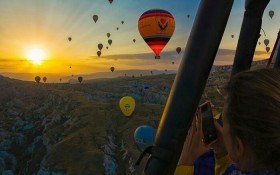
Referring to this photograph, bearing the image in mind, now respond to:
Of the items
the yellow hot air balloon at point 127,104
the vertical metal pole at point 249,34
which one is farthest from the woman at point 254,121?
the yellow hot air balloon at point 127,104

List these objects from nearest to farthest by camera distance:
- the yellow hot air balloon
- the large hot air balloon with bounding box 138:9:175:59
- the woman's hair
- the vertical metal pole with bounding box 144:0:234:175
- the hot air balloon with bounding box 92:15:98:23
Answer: the woman's hair
the vertical metal pole with bounding box 144:0:234:175
the large hot air balloon with bounding box 138:9:175:59
the yellow hot air balloon
the hot air balloon with bounding box 92:15:98:23

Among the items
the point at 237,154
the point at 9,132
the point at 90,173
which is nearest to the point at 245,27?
the point at 237,154

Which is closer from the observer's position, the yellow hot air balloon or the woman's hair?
the woman's hair

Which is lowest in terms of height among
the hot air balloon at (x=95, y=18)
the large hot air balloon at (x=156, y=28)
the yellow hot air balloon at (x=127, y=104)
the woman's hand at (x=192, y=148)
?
the yellow hot air balloon at (x=127, y=104)

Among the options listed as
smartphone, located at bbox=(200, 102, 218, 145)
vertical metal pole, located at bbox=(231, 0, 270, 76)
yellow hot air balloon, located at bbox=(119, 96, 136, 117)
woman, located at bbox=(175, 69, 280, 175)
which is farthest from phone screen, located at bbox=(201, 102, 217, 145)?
yellow hot air balloon, located at bbox=(119, 96, 136, 117)

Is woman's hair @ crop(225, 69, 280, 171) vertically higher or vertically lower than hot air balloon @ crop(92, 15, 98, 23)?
lower

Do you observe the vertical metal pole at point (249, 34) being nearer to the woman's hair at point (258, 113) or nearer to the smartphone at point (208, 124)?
the smartphone at point (208, 124)

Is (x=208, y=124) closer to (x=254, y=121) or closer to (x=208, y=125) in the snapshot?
(x=208, y=125)

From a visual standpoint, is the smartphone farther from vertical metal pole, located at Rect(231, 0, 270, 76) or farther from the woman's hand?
vertical metal pole, located at Rect(231, 0, 270, 76)
